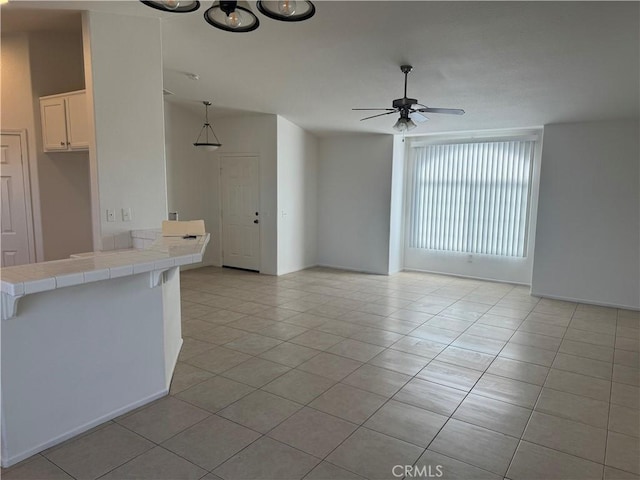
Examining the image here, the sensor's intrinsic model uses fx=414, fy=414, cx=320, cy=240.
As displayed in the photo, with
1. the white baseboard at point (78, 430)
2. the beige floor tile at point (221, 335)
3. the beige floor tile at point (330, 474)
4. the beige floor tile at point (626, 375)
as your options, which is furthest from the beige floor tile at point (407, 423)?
the beige floor tile at point (221, 335)

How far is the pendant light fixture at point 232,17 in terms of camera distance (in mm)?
2164

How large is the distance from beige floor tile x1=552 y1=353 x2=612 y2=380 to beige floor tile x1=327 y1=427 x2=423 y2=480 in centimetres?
192

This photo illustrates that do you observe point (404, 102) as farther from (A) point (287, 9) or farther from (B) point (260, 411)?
(B) point (260, 411)

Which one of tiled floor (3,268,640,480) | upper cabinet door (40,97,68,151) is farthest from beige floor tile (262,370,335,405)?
upper cabinet door (40,97,68,151)

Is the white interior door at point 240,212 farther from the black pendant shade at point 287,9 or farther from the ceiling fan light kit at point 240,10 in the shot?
the black pendant shade at point 287,9

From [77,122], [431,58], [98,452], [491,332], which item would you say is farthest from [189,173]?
[98,452]

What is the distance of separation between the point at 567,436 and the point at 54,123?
4.96 m

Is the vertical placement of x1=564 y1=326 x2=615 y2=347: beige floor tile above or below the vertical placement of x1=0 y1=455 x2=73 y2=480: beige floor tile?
above

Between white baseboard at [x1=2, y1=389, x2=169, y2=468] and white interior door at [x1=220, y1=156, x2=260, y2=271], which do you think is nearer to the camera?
white baseboard at [x1=2, y1=389, x2=169, y2=468]

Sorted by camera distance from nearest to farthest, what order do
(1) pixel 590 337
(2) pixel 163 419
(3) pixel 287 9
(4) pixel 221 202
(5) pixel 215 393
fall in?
(3) pixel 287 9 → (2) pixel 163 419 → (5) pixel 215 393 → (1) pixel 590 337 → (4) pixel 221 202

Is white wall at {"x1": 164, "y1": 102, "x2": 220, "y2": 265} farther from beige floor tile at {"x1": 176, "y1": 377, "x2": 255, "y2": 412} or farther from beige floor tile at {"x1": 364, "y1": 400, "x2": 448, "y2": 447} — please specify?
beige floor tile at {"x1": 364, "y1": 400, "x2": 448, "y2": 447}

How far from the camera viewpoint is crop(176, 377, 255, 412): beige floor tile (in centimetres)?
287

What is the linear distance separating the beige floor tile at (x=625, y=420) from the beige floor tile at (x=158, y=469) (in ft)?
8.42

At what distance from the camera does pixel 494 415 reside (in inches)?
109
